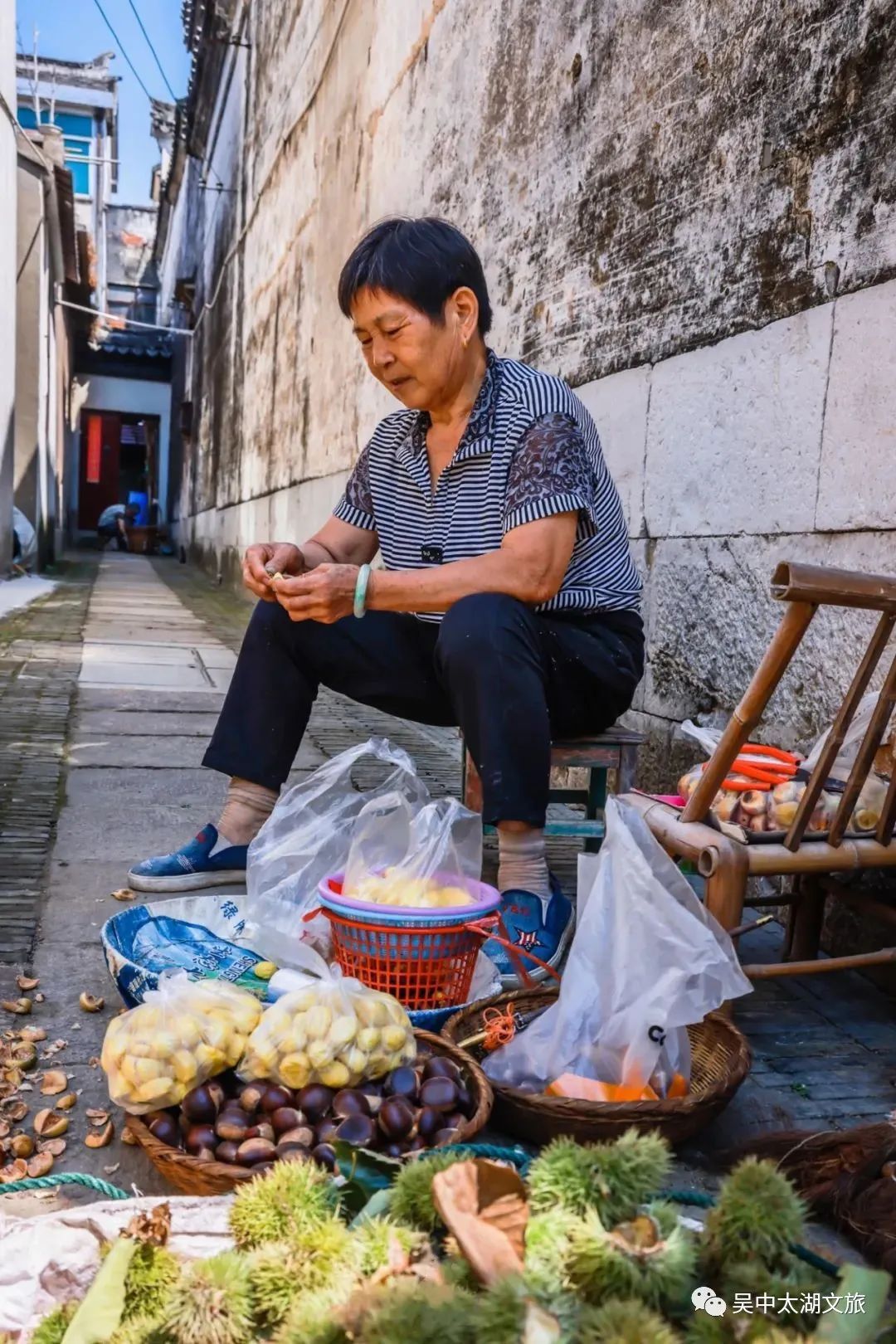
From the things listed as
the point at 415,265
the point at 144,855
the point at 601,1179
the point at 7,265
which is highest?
the point at 7,265

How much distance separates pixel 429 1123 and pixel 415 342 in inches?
64.3

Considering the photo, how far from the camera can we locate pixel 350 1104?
1498 millimetres

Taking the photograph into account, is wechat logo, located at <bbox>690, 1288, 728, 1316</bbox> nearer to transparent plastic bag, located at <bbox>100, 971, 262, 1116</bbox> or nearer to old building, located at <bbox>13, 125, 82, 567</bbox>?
transparent plastic bag, located at <bbox>100, 971, 262, 1116</bbox>

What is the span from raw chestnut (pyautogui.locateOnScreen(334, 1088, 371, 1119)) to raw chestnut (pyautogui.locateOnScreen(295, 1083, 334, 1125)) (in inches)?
0.5

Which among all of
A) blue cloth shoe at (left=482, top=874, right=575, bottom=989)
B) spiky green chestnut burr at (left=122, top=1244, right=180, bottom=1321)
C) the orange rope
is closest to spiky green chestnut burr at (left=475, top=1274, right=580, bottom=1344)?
spiky green chestnut burr at (left=122, top=1244, right=180, bottom=1321)

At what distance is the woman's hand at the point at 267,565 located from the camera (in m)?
2.57

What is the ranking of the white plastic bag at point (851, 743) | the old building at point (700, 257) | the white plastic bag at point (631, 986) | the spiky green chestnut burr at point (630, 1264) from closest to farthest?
the spiky green chestnut burr at point (630, 1264) < the white plastic bag at point (631, 986) < the white plastic bag at point (851, 743) < the old building at point (700, 257)

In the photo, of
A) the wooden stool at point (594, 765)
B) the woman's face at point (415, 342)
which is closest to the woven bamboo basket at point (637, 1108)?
the wooden stool at point (594, 765)

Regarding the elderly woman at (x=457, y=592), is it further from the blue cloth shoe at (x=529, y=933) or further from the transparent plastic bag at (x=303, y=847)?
the transparent plastic bag at (x=303, y=847)

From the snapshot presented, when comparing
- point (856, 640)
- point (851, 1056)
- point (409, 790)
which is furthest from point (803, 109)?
point (851, 1056)

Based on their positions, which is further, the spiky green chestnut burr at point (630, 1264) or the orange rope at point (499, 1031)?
the orange rope at point (499, 1031)

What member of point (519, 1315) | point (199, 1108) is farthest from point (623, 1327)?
point (199, 1108)

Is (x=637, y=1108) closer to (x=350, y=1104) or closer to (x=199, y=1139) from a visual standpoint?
(x=350, y=1104)

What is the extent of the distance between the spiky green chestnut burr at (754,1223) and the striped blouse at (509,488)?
1530mm
